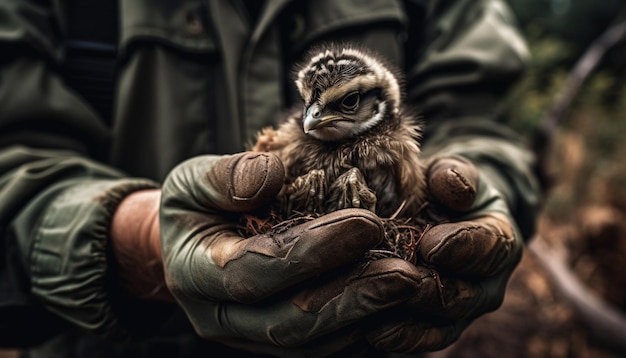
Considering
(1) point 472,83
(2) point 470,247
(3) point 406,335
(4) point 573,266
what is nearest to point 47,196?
(3) point 406,335

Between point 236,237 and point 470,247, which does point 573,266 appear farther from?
point 236,237

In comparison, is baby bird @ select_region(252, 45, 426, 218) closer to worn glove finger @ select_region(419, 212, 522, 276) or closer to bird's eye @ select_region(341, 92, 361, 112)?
bird's eye @ select_region(341, 92, 361, 112)

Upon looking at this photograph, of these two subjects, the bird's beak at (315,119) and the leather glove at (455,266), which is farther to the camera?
the bird's beak at (315,119)

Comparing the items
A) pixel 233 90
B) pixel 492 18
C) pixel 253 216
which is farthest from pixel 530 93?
pixel 253 216

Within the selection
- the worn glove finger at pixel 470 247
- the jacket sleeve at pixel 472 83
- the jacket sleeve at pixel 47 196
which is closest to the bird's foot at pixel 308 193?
the worn glove finger at pixel 470 247

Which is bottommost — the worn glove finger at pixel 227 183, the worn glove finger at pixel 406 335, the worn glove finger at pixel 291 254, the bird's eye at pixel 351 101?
the worn glove finger at pixel 406 335

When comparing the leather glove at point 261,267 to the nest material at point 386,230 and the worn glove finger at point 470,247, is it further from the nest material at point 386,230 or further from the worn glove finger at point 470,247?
the worn glove finger at point 470,247

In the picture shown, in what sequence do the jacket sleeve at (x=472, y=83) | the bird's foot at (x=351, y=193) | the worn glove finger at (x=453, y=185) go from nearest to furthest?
the bird's foot at (x=351, y=193), the worn glove finger at (x=453, y=185), the jacket sleeve at (x=472, y=83)
